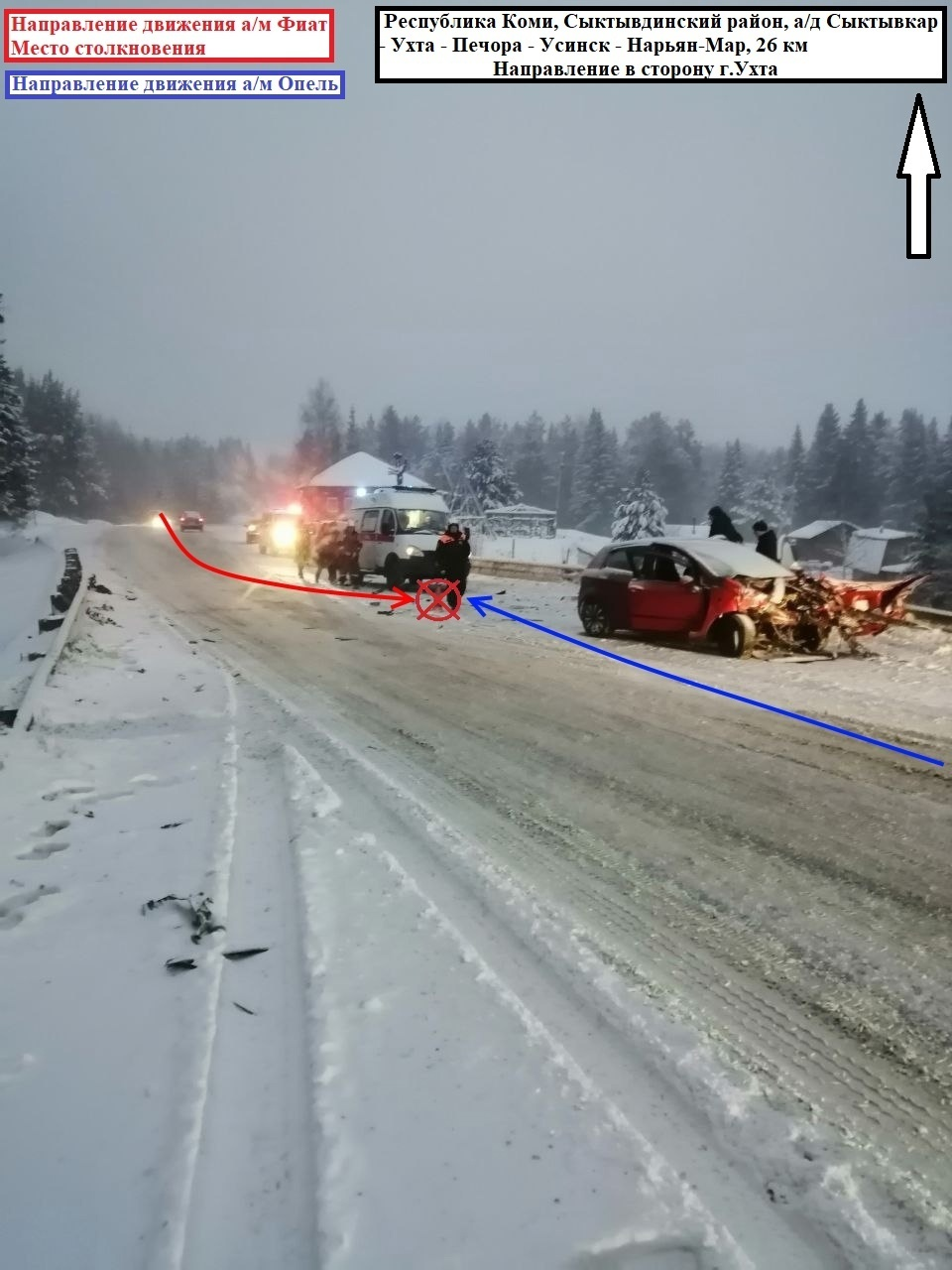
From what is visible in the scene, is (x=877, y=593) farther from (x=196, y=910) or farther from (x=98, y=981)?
(x=98, y=981)

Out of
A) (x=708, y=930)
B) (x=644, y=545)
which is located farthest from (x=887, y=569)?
(x=708, y=930)

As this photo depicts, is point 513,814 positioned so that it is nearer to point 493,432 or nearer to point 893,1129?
point 893,1129

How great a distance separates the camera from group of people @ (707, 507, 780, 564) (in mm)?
13137

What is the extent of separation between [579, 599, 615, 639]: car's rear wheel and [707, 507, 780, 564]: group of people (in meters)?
2.55

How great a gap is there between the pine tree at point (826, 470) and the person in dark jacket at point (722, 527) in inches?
3245

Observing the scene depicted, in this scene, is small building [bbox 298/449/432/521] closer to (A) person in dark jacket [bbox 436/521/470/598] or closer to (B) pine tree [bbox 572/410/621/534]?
(B) pine tree [bbox 572/410/621/534]

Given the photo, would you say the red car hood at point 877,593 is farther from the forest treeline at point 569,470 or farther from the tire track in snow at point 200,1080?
the forest treeline at point 569,470

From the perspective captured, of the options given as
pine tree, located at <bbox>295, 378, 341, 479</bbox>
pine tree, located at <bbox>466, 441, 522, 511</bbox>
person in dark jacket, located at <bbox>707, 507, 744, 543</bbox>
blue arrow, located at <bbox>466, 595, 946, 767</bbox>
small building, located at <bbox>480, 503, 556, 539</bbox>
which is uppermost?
pine tree, located at <bbox>295, 378, 341, 479</bbox>

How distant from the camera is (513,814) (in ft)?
16.5

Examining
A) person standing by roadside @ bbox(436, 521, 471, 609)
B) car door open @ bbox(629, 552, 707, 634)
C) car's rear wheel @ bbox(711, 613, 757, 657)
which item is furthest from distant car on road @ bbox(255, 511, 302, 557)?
car's rear wheel @ bbox(711, 613, 757, 657)

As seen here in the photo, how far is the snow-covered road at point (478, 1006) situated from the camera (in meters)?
2.09

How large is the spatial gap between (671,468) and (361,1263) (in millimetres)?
110458

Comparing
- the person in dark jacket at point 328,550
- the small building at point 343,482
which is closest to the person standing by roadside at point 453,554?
the person in dark jacket at point 328,550

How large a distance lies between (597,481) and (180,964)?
98468 mm
